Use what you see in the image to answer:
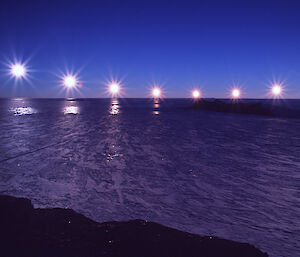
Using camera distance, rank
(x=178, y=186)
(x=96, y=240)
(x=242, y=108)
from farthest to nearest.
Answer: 1. (x=242, y=108)
2. (x=178, y=186)
3. (x=96, y=240)

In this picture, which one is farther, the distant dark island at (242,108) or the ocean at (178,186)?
the distant dark island at (242,108)

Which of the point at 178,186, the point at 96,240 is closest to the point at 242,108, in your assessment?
the point at 178,186

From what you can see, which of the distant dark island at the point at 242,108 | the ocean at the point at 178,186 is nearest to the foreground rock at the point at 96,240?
the ocean at the point at 178,186

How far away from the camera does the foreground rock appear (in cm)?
289

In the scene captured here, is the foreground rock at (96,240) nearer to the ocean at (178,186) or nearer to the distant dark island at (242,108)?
the ocean at (178,186)

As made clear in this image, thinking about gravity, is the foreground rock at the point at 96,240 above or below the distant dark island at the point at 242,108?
below

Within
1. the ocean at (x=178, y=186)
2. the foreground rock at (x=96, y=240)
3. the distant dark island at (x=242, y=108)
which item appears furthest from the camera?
the distant dark island at (x=242, y=108)

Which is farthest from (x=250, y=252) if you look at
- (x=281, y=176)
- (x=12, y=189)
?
(x=12, y=189)

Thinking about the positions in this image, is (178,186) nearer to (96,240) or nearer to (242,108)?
(96,240)

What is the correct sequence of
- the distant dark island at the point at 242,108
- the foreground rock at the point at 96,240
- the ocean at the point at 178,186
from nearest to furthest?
1. the foreground rock at the point at 96,240
2. the ocean at the point at 178,186
3. the distant dark island at the point at 242,108

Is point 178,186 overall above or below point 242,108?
below

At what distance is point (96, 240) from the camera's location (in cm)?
313

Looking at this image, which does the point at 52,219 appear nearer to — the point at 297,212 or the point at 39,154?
the point at 297,212

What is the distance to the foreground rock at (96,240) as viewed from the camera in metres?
2.89
